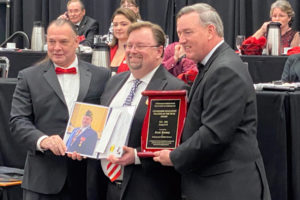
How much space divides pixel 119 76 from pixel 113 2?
6.79 meters

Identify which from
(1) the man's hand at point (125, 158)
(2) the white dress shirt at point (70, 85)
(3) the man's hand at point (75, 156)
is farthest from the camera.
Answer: (2) the white dress shirt at point (70, 85)

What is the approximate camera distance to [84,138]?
119 inches

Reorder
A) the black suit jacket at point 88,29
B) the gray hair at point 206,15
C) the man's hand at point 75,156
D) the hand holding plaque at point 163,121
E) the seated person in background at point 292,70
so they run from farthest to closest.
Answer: the black suit jacket at point 88,29 → the seated person in background at point 292,70 → the man's hand at point 75,156 → the hand holding plaque at point 163,121 → the gray hair at point 206,15

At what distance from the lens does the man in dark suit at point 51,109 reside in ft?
10.5

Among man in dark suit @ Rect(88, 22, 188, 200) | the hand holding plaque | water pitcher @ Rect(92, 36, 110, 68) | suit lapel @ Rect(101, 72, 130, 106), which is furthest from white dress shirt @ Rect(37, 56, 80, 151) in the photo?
water pitcher @ Rect(92, 36, 110, 68)

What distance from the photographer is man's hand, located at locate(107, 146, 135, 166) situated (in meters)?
2.89

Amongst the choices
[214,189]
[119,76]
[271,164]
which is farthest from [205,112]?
[271,164]

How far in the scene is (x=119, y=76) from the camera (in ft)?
10.7

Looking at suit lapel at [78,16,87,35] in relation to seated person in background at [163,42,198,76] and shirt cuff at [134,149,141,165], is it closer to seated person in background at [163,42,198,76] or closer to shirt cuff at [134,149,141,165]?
seated person in background at [163,42,198,76]

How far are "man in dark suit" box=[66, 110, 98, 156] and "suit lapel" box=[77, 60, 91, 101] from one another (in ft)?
0.70

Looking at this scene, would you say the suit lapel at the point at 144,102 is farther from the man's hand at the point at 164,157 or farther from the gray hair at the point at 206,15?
the gray hair at the point at 206,15

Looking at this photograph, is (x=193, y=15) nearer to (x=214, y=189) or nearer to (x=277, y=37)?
(x=214, y=189)

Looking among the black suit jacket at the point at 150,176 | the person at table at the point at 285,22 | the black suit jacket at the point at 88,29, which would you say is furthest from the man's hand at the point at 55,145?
the black suit jacket at the point at 88,29

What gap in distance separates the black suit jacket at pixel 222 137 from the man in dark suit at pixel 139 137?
0.31m
